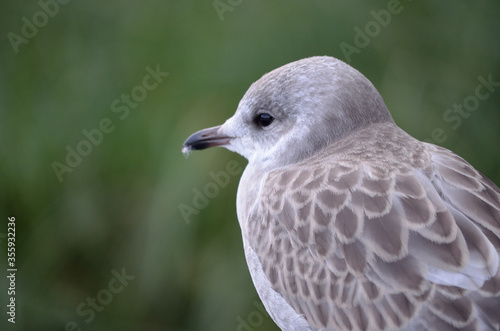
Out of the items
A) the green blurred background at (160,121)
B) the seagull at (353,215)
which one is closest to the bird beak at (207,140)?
the seagull at (353,215)

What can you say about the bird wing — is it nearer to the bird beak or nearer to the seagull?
the seagull

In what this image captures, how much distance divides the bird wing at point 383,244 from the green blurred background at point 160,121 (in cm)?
107

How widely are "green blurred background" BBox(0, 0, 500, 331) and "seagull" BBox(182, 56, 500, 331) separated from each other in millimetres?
886

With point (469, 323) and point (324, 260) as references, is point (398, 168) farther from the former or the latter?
point (469, 323)

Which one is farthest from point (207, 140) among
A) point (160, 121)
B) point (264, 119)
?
point (160, 121)

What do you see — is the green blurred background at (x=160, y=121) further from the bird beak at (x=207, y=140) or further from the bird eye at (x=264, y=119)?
the bird eye at (x=264, y=119)

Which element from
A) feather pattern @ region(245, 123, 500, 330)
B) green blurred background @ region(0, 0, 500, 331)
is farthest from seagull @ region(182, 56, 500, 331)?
green blurred background @ region(0, 0, 500, 331)

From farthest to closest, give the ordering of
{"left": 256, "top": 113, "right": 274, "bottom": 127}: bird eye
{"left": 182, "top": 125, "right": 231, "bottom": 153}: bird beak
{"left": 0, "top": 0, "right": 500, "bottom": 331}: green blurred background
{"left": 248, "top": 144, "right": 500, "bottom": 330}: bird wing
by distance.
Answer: {"left": 0, "top": 0, "right": 500, "bottom": 331}: green blurred background
{"left": 182, "top": 125, "right": 231, "bottom": 153}: bird beak
{"left": 256, "top": 113, "right": 274, "bottom": 127}: bird eye
{"left": 248, "top": 144, "right": 500, "bottom": 330}: bird wing

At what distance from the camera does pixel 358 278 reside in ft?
5.08

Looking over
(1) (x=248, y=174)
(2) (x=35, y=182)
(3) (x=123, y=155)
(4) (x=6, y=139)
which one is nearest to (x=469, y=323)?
(1) (x=248, y=174)

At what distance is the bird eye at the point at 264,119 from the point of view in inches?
77.4

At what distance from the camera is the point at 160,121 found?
2988mm

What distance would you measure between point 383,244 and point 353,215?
0.10 meters

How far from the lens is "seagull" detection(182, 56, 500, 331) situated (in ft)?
4.84
